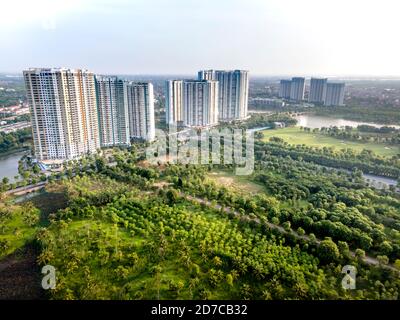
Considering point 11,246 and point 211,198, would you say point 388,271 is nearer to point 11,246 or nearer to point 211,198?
point 211,198

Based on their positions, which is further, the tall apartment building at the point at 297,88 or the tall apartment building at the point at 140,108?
the tall apartment building at the point at 297,88

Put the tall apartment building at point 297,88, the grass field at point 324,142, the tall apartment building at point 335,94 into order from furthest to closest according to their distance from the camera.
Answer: the tall apartment building at point 297,88
the tall apartment building at point 335,94
the grass field at point 324,142

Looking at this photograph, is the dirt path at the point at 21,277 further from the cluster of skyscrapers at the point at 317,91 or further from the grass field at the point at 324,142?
the cluster of skyscrapers at the point at 317,91

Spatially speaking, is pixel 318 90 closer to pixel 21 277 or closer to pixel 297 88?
pixel 297 88

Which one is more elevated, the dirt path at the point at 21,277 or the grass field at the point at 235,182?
the grass field at the point at 235,182

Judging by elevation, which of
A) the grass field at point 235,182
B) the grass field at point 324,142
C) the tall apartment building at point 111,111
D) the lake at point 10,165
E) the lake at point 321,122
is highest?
the tall apartment building at point 111,111

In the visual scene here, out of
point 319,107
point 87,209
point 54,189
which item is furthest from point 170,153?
point 319,107

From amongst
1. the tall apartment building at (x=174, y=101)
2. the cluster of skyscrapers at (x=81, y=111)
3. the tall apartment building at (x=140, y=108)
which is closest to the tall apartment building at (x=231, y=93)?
the tall apartment building at (x=174, y=101)
